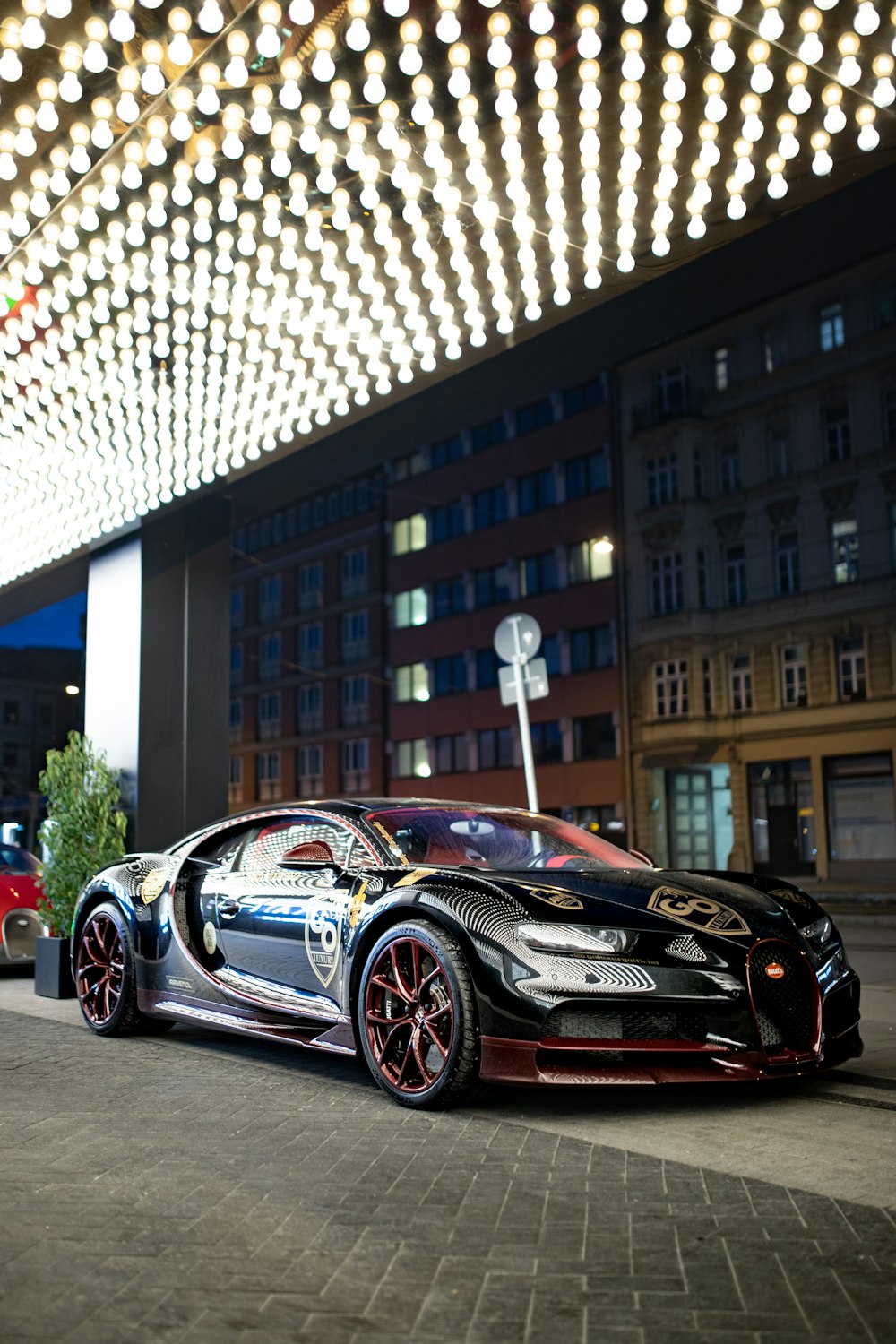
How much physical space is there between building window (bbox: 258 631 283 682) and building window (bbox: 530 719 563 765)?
1870 centimetres

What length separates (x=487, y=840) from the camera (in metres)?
6.61

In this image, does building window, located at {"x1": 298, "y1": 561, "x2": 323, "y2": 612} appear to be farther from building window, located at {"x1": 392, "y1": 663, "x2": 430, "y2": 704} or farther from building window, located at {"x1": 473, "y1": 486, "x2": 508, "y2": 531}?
building window, located at {"x1": 473, "y1": 486, "x2": 508, "y2": 531}

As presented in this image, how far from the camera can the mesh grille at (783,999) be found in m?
5.20

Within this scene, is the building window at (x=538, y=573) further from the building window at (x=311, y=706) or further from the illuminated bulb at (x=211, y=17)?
the illuminated bulb at (x=211, y=17)

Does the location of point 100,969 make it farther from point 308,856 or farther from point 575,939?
point 575,939

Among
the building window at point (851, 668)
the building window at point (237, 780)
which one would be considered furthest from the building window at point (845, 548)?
the building window at point (237, 780)

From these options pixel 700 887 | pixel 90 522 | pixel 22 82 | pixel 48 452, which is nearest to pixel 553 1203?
pixel 700 887

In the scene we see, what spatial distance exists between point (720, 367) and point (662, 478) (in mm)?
3792

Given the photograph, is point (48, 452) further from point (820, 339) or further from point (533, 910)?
point (820, 339)

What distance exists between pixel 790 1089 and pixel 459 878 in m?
1.68

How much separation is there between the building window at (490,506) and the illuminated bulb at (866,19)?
4269cm

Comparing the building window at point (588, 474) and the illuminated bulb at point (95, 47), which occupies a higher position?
the building window at point (588, 474)

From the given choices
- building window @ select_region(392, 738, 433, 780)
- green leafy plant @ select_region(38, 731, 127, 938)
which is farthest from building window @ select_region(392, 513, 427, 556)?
green leafy plant @ select_region(38, 731, 127, 938)

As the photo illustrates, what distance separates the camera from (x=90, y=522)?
12.0 metres
